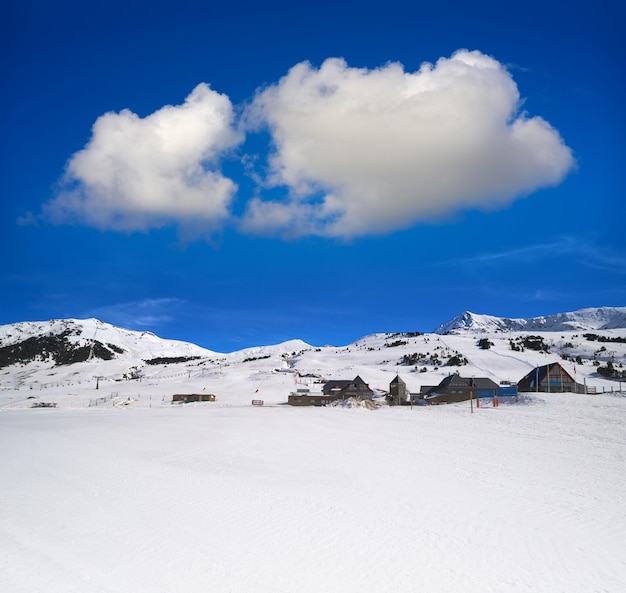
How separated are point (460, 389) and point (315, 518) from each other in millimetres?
54705

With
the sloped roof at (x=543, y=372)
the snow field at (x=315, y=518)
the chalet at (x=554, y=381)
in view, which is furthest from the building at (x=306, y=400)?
the snow field at (x=315, y=518)

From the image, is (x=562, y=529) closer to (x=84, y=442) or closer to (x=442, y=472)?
(x=442, y=472)

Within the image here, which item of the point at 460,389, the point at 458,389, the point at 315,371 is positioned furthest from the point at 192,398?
the point at 315,371

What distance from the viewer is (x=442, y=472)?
54.5ft

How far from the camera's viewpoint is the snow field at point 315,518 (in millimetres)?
7973

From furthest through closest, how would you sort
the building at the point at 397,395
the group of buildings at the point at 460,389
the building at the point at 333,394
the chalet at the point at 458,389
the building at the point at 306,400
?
the building at the point at 333,394 → the building at the point at 306,400 → the building at the point at 397,395 → the chalet at the point at 458,389 → the group of buildings at the point at 460,389

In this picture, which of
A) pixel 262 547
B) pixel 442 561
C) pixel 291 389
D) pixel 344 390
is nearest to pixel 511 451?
pixel 442 561

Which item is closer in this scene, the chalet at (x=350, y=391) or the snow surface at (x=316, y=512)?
the snow surface at (x=316, y=512)

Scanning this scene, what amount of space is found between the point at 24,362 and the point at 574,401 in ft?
674

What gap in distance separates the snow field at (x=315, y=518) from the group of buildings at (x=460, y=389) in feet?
109

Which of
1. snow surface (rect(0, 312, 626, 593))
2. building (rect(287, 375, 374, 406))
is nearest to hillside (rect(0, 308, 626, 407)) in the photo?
building (rect(287, 375, 374, 406))

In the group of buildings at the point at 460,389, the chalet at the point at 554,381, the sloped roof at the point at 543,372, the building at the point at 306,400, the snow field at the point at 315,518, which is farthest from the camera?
the building at the point at 306,400

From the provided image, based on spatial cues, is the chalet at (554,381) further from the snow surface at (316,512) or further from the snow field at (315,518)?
the snow field at (315,518)

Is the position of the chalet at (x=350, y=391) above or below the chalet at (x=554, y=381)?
below
